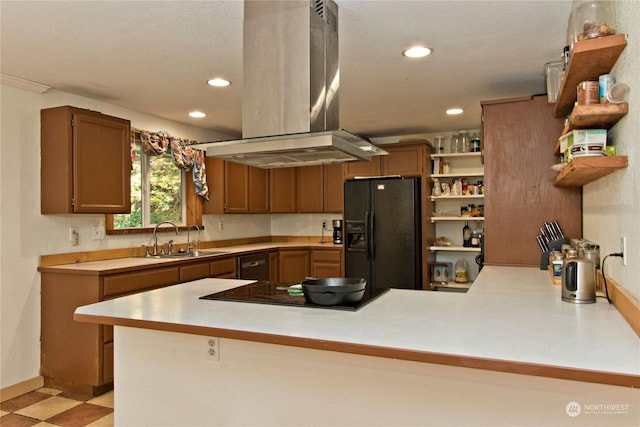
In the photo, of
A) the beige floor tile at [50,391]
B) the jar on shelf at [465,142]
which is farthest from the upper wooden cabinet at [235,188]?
the jar on shelf at [465,142]

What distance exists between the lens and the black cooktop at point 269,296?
1.94 m

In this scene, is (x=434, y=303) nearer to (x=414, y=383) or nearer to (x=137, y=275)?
(x=414, y=383)

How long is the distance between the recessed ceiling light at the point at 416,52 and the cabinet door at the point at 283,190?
3166 mm

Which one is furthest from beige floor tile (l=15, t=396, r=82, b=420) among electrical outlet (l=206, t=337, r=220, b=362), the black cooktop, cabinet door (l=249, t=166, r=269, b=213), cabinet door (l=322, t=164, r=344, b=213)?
cabinet door (l=322, t=164, r=344, b=213)

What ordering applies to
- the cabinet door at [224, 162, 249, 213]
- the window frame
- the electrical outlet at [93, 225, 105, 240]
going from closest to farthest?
1. the electrical outlet at [93, 225, 105, 240]
2. the window frame
3. the cabinet door at [224, 162, 249, 213]

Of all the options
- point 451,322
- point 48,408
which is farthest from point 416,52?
point 48,408

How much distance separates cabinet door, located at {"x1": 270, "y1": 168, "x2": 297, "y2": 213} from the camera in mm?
5737

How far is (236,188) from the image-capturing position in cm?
514

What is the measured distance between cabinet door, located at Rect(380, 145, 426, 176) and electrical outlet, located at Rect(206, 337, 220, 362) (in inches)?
144

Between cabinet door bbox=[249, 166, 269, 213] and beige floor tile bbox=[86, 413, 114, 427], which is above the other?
cabinet door bbox=[249, 166, 269, 213]

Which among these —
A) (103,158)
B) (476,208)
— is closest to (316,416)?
(103,158)

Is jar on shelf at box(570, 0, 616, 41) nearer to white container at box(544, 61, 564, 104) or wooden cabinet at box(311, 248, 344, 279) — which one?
white container at box(544, 61, 564, 104)

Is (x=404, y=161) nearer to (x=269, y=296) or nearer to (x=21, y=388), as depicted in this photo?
(x=269, y=296)

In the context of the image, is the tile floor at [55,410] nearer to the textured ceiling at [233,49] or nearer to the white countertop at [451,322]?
the white countertop at [451,322]
